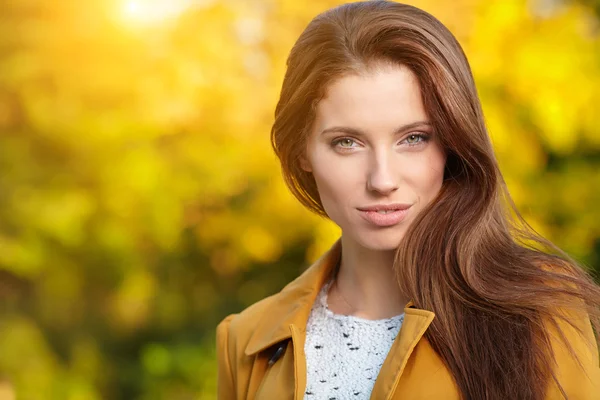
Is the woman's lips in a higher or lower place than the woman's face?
lower

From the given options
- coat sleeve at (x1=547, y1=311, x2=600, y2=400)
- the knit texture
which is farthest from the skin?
coat sleeve at (x1=547, y1=311, x2=600, y2=400)

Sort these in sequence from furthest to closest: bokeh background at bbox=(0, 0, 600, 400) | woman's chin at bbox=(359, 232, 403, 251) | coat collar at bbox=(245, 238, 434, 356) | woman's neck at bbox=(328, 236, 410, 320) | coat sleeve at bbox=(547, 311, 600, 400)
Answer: bokeh background at bbox=(0, 0, 600, 400) → coat collar at bbox=(245, 238, 434, 356) → woman's neck at bbox=(328, 236, 410, 320) → woman's chin at bbox=(359, 232, 403, 251) → coat sleeve at bbox=(547, 311, 600, 400)

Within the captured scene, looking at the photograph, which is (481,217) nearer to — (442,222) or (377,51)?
(442,222)

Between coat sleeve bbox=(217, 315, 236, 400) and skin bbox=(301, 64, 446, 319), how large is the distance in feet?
2.16

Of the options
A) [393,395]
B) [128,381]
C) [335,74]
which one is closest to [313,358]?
[393,395]

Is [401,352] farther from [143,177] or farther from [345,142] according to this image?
[143,177]

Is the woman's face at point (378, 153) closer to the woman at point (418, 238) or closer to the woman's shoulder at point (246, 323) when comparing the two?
the woman at point (418, 238)

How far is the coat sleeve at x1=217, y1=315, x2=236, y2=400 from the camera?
276 centimetres

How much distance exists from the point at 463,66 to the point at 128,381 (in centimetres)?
314

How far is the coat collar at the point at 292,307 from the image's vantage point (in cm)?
254

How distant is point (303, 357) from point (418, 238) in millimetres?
487

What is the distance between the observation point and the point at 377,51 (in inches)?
87.6

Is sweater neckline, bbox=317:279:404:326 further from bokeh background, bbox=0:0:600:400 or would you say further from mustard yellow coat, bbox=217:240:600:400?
bokeh background, bbox=0:0:600:400

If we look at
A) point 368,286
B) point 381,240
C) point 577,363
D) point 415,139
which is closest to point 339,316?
point 368,286
